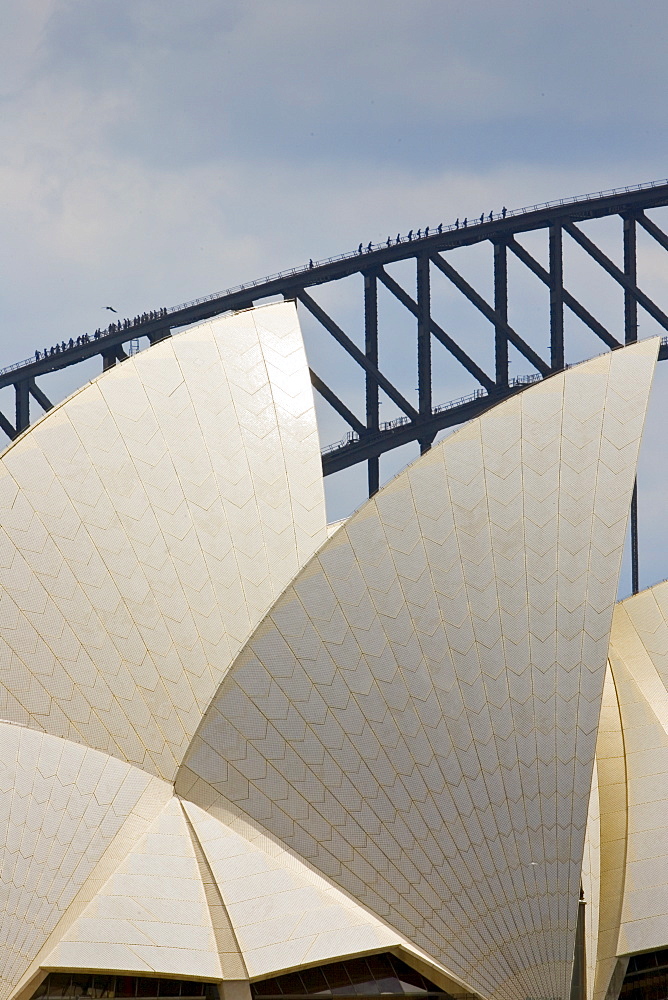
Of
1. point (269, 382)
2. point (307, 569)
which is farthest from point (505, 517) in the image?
point (269, 382)

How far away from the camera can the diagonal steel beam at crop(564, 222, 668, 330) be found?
179ft

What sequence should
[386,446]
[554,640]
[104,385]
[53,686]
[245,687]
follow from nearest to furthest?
[245,687] < [554,640] < [53,686] < [104,385] < [386,446]

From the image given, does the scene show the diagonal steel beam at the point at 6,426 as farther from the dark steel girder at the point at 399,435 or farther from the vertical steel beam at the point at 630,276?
the vertical steel beam at the point at 630,276

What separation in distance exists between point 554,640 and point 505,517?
2.11 m

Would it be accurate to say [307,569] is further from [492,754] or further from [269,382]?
[269,382]

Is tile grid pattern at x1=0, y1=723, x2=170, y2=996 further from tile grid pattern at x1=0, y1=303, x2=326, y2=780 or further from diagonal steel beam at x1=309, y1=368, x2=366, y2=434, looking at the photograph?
diagonal steel beam at x1=309, y1=368, x2=366, y2=434

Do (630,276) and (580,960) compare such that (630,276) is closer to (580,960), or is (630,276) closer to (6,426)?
(6,426)

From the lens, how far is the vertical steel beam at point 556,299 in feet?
178

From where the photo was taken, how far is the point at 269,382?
91.3ft

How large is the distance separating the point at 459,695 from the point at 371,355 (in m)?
35.5

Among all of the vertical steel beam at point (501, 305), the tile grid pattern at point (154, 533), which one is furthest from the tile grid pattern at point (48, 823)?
the vertical steel beam at point (501, 305)

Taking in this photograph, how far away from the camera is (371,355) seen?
55.1 metres

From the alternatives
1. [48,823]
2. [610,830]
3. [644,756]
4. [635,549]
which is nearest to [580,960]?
[610,830]

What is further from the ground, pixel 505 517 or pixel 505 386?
pixel 505 386
